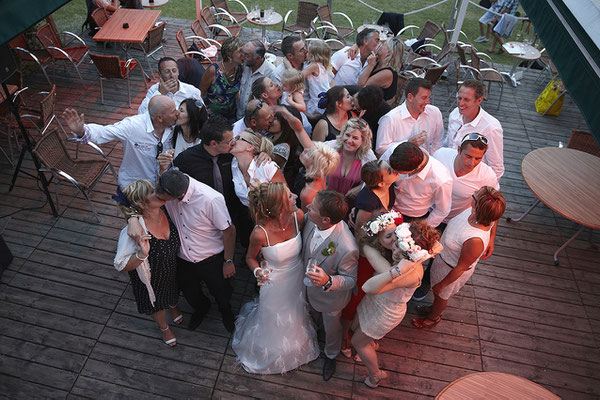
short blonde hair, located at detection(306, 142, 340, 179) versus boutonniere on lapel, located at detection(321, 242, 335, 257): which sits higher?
short blonde hair, located at detection(306, 142, 340, 179)

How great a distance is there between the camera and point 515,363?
12.3 ft

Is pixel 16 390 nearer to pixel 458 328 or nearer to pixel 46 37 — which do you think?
pixel 458 328

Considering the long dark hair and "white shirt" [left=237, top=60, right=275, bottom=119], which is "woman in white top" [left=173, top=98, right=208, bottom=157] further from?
"white shirt" [left=237, top=60, right=275, bottom=119]

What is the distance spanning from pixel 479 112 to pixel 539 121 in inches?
155

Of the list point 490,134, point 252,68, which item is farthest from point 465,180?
point 252,68

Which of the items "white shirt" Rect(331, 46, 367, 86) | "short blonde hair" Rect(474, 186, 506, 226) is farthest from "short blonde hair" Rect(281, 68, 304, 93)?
"short blonde hair" Rect(474, 186, 506, 226)

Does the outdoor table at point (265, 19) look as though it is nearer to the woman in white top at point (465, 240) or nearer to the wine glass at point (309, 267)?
the woman in white top at point (465, 240)

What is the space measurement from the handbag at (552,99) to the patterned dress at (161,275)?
22.8 feet

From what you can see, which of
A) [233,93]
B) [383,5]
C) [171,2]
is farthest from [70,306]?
[383,5]

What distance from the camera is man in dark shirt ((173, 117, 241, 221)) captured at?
325 cm

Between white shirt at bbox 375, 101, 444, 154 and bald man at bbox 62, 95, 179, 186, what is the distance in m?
2.01

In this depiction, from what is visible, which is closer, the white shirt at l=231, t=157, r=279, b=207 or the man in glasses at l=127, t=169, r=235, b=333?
the man in glasses at l=127, t=169, r=235, b=333

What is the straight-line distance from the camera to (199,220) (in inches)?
123

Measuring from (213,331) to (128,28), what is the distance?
5980 millimetres
